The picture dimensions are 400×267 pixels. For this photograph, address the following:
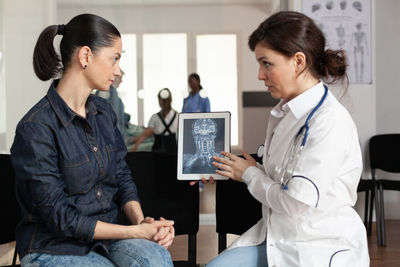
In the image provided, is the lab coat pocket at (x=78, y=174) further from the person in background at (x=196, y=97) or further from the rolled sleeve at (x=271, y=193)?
the person in background at (x=196, y=97)

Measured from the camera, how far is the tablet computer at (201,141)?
1842 millimetres

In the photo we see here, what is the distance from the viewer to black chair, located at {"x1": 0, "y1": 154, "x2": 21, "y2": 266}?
2.06 metres

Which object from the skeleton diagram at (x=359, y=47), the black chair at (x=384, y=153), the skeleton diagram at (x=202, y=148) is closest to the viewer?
the skeleton diagram at (x=202, y=148)

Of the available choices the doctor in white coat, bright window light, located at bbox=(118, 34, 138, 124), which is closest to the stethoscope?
the doctor in white coat

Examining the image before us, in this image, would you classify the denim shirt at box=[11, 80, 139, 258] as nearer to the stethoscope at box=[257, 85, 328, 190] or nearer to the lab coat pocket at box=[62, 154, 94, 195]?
the lab coat pocket at box=[62, 154, 94, 195]

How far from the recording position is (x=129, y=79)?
4535mm

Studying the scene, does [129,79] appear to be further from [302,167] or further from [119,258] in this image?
[302,167]

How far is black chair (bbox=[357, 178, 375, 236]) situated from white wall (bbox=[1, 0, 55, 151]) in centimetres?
307

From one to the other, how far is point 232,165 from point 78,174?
0.57 meters

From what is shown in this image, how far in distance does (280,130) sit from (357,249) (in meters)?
0.47

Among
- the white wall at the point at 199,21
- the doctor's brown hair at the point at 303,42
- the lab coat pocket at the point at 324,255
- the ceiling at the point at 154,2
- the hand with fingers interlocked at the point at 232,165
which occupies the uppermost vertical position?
the ceiling at the point at 154,2

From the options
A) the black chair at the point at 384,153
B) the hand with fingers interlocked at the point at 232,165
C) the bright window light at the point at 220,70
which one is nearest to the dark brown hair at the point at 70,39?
the hand with fingers interlocked at the point at 232,165

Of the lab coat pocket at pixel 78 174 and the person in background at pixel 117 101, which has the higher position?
the person in background at pixel 117 101

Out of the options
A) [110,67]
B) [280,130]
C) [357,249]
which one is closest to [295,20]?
[280,130]
